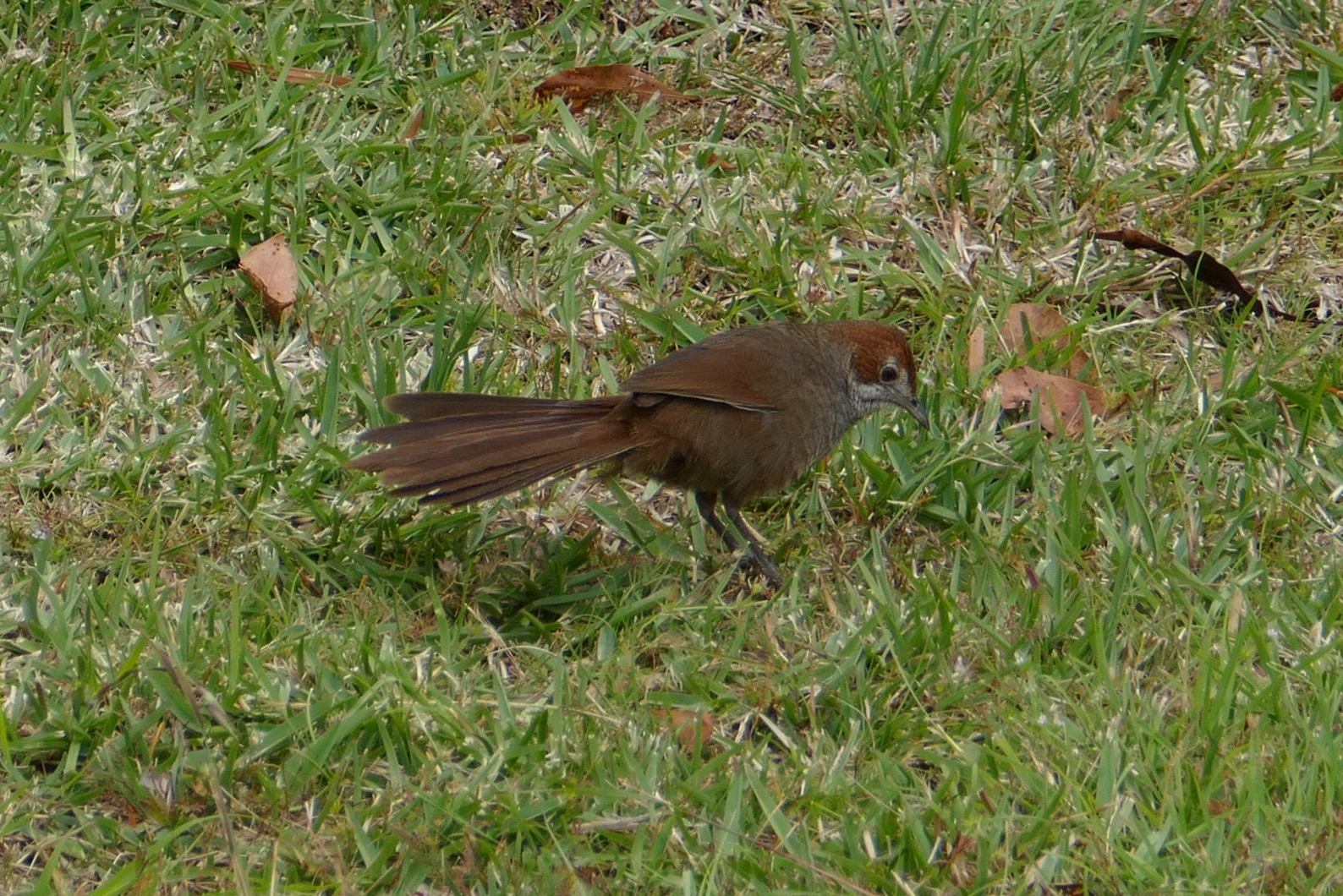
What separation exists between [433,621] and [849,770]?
130 cm

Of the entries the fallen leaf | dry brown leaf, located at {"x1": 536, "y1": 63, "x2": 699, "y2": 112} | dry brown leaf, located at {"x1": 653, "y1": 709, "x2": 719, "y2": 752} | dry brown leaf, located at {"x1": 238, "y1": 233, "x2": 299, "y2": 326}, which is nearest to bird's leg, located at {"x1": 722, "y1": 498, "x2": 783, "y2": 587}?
dry brown leaf, located at {"x1": 653, "y1": 709, "x2": 719, "y2": 752}

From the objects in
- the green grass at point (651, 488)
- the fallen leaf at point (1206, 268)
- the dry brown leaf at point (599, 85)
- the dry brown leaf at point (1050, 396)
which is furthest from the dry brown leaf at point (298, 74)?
the fallen leaf at point (1206, 268)

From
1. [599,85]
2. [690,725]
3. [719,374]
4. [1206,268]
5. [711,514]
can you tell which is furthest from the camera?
[599,85]

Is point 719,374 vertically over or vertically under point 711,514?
over

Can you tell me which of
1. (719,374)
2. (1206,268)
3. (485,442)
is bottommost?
(1206,268)

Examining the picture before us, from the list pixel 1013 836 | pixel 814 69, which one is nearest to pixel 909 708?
pixel 1013 836

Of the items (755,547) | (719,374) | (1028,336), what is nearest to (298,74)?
(719,374)

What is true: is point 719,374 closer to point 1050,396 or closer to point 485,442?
point 485,442

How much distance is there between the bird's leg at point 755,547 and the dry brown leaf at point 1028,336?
1021mm

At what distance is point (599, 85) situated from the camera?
6887 mm

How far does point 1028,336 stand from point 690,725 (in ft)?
7.11

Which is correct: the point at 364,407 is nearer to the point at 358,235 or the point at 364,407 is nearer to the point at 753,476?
the point at 358,235

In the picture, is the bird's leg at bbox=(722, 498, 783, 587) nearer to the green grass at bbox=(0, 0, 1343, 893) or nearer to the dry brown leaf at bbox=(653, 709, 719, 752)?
the green grass at bbox=(0, 0, 1343, 893)

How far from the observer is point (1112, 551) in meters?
5.12
